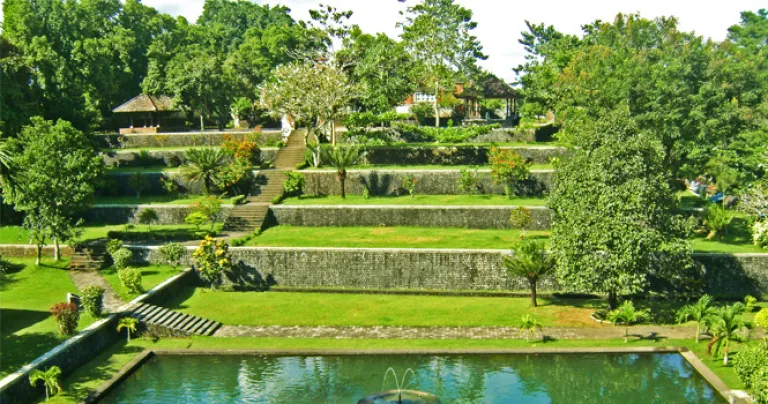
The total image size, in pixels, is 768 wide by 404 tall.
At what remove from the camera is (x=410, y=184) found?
123ft

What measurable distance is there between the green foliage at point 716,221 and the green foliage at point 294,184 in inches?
773

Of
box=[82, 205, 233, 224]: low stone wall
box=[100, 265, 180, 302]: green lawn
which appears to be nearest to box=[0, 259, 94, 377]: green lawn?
box=[100, 265, 180, 302]: green lawn

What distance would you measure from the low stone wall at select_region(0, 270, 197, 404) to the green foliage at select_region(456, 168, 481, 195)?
15956 mm

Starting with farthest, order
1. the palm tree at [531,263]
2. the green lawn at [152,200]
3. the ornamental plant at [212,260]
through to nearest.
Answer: the green lawn at [152,200] → the ornamental plant at [212,260] → the palm tree at [531,263]

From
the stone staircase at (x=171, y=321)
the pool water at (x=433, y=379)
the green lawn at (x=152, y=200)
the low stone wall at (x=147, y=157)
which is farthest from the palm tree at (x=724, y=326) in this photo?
the low stone wall at (x=147, y=157)

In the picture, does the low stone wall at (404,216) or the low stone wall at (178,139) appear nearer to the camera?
the low stone wall at (404,216)

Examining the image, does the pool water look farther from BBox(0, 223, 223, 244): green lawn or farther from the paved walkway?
BBox(0, 223, 223, 244): green lawn

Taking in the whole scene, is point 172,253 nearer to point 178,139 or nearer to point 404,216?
point 404,216

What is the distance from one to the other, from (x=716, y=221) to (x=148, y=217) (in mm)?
25673

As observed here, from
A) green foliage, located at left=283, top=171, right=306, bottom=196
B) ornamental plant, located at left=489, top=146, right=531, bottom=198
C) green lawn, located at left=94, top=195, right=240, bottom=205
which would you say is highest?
ornamental plant, located at left=489, top=146, right=531, bottom=198

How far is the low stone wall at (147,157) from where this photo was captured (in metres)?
42.4

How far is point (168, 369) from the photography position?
2194 cm

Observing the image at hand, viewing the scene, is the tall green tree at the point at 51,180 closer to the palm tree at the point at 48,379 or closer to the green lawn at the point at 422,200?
the green lawn at the point at 422,200

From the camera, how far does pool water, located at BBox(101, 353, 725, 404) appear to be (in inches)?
776
